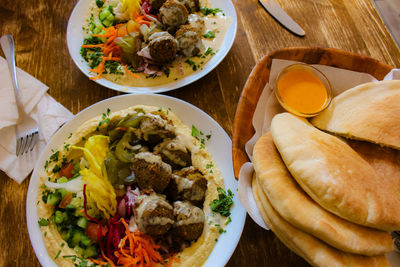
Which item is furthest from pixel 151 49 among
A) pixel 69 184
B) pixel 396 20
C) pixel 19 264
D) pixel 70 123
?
pixel 396 20

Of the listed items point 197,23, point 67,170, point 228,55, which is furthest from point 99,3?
point 67,170

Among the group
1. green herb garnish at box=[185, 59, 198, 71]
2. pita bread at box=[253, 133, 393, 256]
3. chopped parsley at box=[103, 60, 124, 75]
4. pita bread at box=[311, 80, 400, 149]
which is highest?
pita bread at box=[311, 80, 400, 149]

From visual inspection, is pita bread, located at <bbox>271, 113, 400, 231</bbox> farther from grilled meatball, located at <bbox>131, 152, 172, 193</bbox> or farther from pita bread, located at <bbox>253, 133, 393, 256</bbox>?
grilled meatball, located at <bbox>131, 152, 172, 193</bbox>

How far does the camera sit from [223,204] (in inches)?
85.7

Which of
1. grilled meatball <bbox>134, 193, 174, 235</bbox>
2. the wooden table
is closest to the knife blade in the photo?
the wooden table

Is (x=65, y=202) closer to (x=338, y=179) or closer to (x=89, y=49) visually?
(x=89, y=49)

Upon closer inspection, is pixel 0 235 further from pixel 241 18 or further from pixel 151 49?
pixel 241 18

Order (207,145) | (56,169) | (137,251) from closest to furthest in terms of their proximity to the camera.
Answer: (137,251) < (56,169) < (207,145)

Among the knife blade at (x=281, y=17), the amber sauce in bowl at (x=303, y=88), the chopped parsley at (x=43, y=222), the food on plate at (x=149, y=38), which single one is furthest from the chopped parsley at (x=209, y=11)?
the chopped parsley at (x=43, y=222)

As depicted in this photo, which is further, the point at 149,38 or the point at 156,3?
the point at 156,3

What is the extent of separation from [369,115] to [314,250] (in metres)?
1.07

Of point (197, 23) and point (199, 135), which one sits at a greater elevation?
point (197, 23)

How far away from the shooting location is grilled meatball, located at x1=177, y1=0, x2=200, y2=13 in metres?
3.27

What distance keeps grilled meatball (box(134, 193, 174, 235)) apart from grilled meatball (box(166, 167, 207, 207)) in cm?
20
